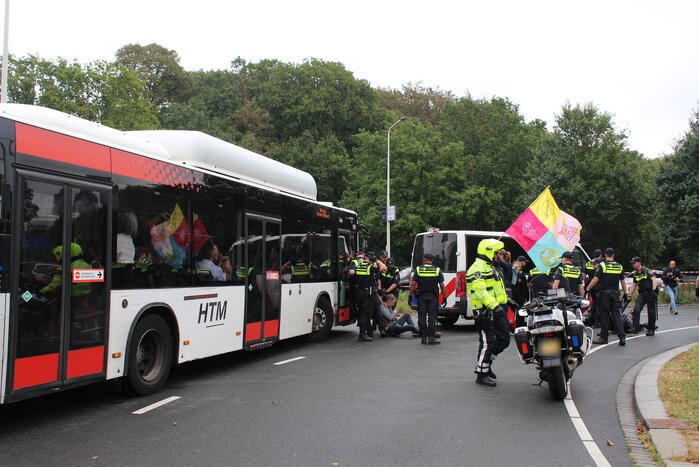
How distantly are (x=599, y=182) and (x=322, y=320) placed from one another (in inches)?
1109

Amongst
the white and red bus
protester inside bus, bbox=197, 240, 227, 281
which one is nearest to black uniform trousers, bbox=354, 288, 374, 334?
the white and red bus

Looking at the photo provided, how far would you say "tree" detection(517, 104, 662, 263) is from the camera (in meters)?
37.2

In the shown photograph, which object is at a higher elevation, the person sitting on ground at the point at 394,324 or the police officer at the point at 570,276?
the police officer at the point at 570,276

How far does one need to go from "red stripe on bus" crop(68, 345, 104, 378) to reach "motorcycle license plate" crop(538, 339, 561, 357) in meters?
4.86

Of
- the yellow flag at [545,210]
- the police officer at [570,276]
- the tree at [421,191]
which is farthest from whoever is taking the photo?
the tree at [421,191]

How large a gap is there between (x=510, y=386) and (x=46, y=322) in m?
5.67

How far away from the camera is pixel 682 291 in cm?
3039

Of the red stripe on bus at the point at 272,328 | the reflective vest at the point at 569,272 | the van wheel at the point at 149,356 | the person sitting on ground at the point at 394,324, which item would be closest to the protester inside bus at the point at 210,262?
the van wheel at the point at 149,356

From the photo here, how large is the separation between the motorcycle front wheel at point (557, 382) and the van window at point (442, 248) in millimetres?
8065

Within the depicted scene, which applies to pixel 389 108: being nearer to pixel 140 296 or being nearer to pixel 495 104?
pixel 495 104

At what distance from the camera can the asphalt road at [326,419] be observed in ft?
18.1

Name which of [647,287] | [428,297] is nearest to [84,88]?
[428,297]

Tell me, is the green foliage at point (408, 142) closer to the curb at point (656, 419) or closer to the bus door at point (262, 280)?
the curb at point (656, 419)

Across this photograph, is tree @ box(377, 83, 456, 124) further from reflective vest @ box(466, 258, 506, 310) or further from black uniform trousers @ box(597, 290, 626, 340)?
reflective vest @ box(466, 258, 506, 310)
